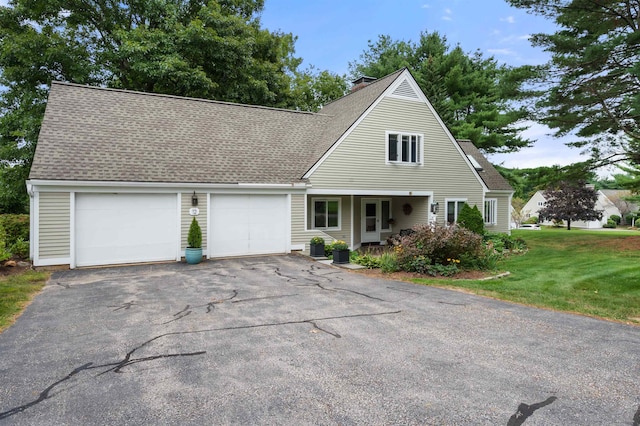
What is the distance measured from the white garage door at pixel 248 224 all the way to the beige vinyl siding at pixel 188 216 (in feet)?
0.96

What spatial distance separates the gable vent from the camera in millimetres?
16375

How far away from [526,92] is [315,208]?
37.3 feet

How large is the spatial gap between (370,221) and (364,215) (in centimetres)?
56

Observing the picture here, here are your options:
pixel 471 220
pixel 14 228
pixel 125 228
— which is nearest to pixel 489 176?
pixel 471 220

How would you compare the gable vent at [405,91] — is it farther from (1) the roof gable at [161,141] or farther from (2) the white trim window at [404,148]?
(1) the roof gable at [161,141]

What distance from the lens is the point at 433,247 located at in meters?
10.5

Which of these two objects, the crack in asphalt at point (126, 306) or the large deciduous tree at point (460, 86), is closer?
Answer: the crack in asphalt at point (126, 306)

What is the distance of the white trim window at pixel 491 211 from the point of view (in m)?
21.0

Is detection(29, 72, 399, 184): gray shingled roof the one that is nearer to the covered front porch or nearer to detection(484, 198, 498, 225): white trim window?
the covered front porch

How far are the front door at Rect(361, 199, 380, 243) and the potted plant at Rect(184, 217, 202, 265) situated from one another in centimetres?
866

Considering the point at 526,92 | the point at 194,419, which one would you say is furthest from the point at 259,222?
the point at 526,92

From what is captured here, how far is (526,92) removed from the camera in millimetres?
17109

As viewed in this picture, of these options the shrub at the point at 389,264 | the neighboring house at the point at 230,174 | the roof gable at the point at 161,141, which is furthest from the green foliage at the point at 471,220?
the roof gable at the point at 161,141

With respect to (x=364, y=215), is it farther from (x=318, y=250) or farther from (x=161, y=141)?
(x=161, y=141)
